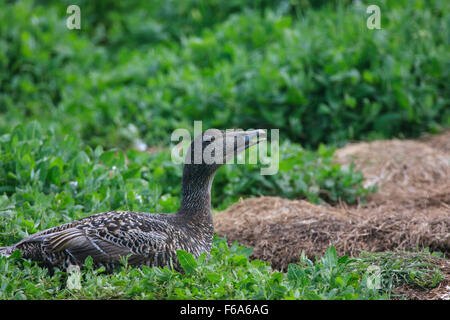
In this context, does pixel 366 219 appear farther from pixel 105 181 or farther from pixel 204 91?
pixel 204 91

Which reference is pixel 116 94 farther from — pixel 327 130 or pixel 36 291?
pixel 36 291

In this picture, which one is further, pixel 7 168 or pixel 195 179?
pixel 7 168

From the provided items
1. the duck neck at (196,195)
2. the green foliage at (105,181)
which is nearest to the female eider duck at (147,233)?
the duck neck at (196,195)

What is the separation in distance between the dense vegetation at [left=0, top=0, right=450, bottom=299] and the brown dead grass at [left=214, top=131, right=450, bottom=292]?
1.24 feet

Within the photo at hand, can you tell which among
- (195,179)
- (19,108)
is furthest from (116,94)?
(195,179)

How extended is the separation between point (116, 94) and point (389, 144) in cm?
340

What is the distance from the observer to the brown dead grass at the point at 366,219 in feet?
16.1

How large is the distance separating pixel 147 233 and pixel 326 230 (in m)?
1.55

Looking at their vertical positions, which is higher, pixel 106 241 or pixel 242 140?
pixel 242 140

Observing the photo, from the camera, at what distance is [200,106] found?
7680 mm

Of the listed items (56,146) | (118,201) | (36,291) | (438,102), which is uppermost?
(438,102)

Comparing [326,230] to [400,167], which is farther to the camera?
[400,167]

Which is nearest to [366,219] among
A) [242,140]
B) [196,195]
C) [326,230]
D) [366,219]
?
[366,219]

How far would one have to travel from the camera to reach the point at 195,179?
475 centimetres
